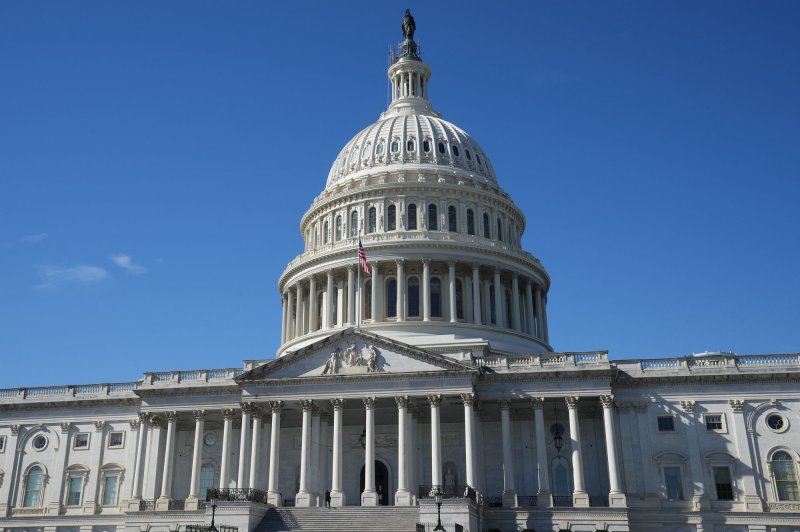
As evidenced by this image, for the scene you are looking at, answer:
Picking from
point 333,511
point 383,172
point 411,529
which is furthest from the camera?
point 383,172

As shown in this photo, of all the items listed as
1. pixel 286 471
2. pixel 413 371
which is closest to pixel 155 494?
pixel 286 471

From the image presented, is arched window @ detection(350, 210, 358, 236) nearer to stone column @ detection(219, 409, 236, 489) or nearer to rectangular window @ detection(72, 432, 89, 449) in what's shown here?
stone column @ detection(219, 409, 236, 489)

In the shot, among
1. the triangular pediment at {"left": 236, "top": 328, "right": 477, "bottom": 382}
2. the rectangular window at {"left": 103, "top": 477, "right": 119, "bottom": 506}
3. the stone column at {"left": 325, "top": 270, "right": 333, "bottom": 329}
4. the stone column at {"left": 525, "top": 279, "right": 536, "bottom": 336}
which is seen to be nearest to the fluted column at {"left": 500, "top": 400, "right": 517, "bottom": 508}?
the triangular pediment at {"left": 236, "top": 328, "right": 477, "bottom": 382}

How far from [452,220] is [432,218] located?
1903 mm

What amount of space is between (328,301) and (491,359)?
20.0 m

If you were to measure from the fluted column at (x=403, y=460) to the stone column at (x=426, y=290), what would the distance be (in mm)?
15573

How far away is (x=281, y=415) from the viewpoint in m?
59.4

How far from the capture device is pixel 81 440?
64000 mm

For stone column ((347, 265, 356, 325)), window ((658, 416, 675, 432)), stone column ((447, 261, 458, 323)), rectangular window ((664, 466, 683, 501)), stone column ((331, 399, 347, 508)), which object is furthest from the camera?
stone column ((347, 265, 356, 325))

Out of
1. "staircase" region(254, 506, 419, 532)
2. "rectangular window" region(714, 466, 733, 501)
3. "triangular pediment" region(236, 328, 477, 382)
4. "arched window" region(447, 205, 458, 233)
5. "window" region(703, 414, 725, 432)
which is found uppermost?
"arched window" region(447, 205, 458, 233)

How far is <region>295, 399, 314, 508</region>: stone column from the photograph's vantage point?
52812 millimetres

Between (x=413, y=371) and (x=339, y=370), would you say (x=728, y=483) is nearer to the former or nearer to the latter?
(x=413, y=371)

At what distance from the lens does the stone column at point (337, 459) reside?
172 ft

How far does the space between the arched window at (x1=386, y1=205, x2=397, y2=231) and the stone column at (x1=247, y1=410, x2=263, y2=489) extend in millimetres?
24907
